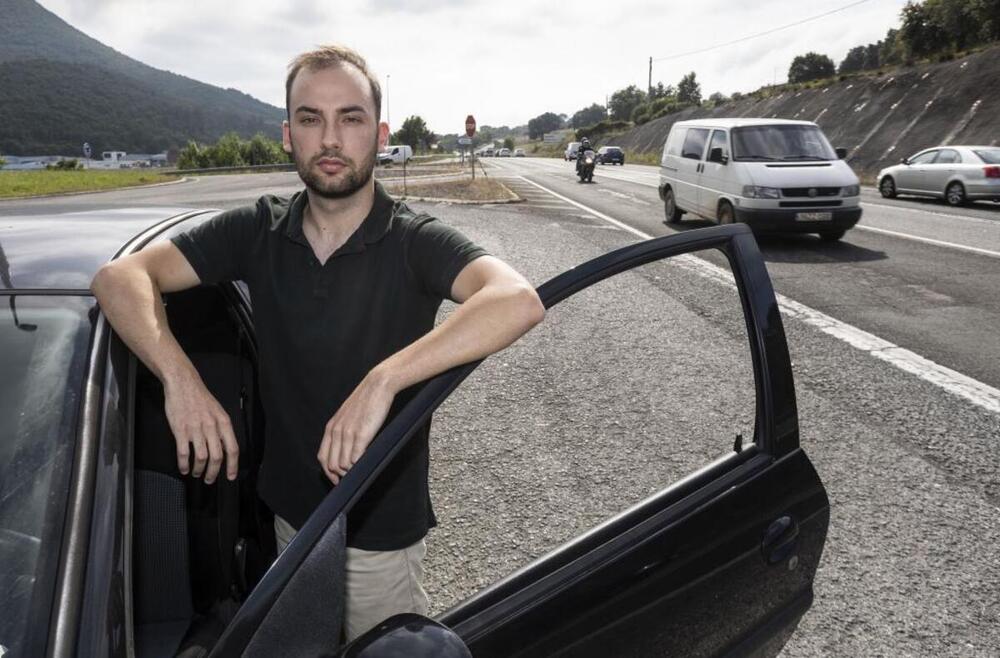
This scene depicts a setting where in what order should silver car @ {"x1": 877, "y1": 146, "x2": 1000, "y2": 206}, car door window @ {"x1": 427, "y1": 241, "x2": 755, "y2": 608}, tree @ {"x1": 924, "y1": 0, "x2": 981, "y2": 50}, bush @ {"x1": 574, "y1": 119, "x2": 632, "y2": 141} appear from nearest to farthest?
car door window @ {"x1": 427, "y1": 241, "x2": 755, "y2": 608} < silver car @ {"x1": 877, "y1": 146, "x2": 1000, "y2": 206} < tree @ {"x1": 924, "y1": 0, "x2": 981, "y2": 50} < bush @ {"x1": 574, "y1": 119, "x2": 632, "y2": 141}

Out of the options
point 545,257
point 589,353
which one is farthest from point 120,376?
point 545,257

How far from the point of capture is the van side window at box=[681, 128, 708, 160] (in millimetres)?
11670

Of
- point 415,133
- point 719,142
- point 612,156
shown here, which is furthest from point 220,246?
point 415,133

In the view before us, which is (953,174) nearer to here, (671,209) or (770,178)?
(671,209)

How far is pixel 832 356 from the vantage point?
17.4 ft

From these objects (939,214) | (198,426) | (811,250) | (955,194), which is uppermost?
(198,426)

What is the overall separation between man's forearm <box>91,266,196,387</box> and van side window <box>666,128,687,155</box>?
12174 mm

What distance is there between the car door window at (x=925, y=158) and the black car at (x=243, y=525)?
18.4 metres

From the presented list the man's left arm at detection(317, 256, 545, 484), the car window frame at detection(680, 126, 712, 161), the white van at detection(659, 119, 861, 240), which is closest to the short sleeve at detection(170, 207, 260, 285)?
the man's left arm at detection(317, 256, 545, 484)

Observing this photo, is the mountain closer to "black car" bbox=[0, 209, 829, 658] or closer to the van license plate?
the van license plate

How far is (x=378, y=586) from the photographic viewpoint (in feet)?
5.23

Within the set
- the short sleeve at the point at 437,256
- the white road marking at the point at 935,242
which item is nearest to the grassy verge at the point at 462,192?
the white road marking at the point at 935,242

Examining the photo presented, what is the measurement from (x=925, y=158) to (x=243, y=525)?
1927cm

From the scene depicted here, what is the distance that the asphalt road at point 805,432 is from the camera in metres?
2.59
